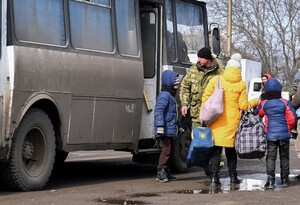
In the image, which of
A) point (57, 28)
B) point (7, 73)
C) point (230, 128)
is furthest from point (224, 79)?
point (7, 73)

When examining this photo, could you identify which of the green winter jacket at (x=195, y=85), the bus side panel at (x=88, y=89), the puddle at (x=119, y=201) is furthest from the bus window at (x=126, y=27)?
the puddle at (x=119, y=201)

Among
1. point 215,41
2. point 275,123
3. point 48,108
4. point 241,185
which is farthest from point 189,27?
point 48,108

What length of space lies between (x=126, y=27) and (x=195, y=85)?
54.5 inches

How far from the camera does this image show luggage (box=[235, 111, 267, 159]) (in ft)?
33.2

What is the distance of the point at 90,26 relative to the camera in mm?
10539

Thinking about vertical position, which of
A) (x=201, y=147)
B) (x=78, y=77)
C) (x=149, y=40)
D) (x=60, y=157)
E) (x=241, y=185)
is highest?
(x=149, y=40)

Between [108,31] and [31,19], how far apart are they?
1752mm

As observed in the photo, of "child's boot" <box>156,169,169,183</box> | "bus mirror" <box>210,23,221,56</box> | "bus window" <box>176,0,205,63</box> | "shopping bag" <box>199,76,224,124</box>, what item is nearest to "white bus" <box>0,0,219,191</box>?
"bus window" <box>176,0,205,63</box>

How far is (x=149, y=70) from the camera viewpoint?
12141mm

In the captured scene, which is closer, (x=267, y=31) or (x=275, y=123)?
(x=275, y=123)

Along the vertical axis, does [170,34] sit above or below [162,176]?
above

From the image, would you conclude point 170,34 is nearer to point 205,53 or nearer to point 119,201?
point 205,53

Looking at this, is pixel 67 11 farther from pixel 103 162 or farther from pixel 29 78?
pixel 103 162

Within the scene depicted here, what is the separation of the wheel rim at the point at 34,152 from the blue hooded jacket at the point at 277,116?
3057 mm
